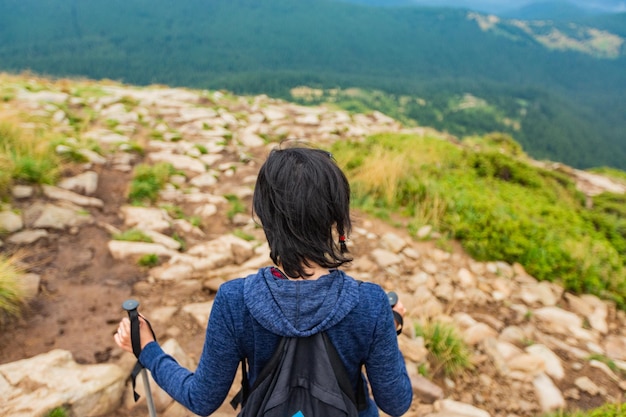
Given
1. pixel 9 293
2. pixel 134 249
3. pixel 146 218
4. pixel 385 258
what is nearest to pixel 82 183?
pixel 146 218

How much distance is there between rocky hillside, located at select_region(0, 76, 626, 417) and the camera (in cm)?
282

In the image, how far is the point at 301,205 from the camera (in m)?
1.22

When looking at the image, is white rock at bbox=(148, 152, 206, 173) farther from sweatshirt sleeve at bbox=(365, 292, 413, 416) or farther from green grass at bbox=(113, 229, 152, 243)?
sweatshirt sleeve at bbox=(365, 292, 413, 416)

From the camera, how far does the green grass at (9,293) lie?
3.01 m

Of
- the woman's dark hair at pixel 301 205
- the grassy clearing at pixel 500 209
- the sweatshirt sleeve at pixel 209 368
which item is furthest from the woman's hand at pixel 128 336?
the grassy clearing at pixel 500 209

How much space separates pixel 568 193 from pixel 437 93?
458 ft

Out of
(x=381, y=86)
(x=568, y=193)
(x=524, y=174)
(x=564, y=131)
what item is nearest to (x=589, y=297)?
(x=524, y=174)

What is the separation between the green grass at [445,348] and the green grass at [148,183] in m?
4.15

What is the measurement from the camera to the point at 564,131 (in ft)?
370

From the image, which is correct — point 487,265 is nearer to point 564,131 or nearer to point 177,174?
point 177,174

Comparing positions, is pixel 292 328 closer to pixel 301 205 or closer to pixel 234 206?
pixel 301 205

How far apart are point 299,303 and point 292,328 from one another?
0.08 meters

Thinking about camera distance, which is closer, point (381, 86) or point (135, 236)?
point (135, 236)

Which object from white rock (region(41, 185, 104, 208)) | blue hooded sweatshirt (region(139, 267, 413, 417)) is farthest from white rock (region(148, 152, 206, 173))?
blue hooded sweatshirt (region(139, 267, 413, 417))
